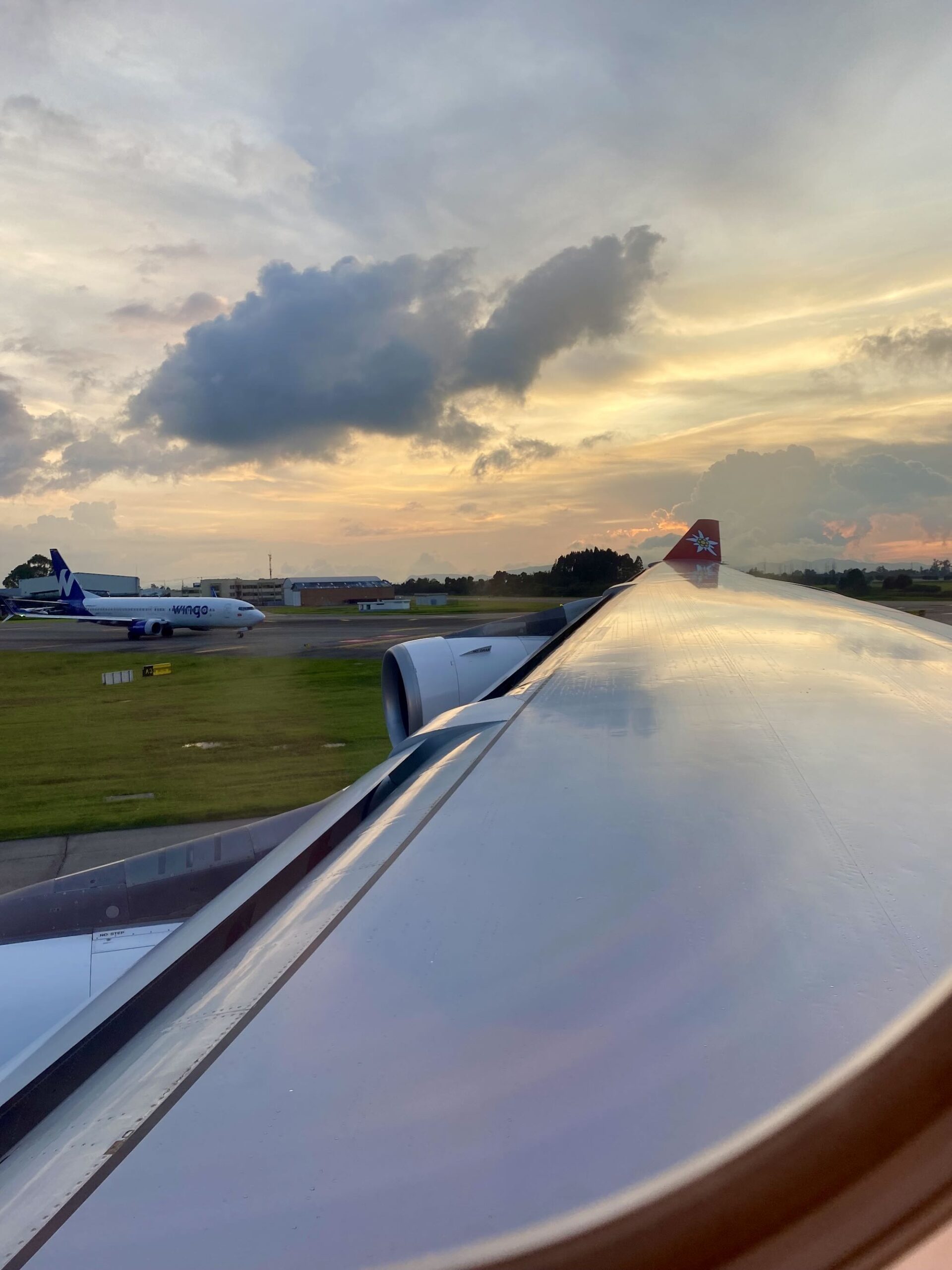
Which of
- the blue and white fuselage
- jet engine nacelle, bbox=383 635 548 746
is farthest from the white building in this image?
jet engine nacelle, bbox=383 635 548 746

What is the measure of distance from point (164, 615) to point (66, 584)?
38.6 ft

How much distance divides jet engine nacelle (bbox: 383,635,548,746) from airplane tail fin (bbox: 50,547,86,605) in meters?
51.5

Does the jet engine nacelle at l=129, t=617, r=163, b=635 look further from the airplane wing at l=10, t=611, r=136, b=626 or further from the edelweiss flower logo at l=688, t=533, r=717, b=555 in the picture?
the edelweiss flower logo at l=688, t=533, r=717, b=555

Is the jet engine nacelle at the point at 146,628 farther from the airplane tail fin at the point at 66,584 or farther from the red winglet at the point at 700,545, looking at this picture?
the red winglet at the point at 700,545

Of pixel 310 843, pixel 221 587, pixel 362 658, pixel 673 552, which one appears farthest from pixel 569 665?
pixel 221 587

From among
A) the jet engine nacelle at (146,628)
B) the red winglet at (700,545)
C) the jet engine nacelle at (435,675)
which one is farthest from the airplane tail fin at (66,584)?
the jet engine nacelle at (435,675)

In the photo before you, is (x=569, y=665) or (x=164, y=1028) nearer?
(x=164, y=1028)

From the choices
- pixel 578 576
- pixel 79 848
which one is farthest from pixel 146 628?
pixel 79 848

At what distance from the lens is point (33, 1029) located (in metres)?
2.79

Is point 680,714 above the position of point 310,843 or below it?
above

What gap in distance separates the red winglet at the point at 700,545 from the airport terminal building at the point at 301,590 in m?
61.4

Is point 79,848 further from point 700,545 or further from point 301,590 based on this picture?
point 301,590

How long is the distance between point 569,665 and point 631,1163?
330cm

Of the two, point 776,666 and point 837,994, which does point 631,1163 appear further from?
point 776,666
